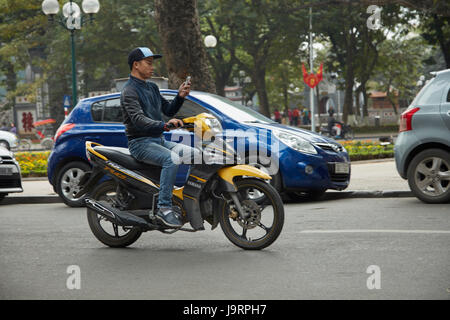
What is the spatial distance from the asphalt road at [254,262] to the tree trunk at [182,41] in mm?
7306

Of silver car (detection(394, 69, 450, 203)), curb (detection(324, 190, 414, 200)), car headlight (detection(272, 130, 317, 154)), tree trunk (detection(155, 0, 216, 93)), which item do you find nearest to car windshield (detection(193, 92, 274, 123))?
car headlight (detection(272, 130, 317, 154))

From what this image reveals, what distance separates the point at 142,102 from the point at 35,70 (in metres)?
54.8

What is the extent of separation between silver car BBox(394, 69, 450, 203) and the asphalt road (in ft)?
1.93

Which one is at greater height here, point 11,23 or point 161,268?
point 11,23

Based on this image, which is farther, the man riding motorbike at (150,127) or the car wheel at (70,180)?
the car wheel at (70,180)

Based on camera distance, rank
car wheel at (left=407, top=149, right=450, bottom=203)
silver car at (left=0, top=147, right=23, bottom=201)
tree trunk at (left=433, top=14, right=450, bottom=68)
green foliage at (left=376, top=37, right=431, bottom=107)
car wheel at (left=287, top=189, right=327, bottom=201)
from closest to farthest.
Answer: car wheel at (left=407, top=149, right=450, bottom=203)
car wheel at (left=287, top=189, right=327, bottom=201)
silver car at (left=0, top=147, right=23, bottom=201)
tree trunk at (left=433, top=14, right=450, bottom=68)
green foliage at (left=376, top=37, right=431, bottom=107)

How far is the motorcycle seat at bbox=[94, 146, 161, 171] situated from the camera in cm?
709

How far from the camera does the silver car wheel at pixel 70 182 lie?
1155cm

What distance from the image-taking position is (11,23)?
151ft

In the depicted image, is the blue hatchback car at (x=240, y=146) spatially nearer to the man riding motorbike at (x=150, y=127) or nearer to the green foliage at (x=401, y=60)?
the man riding motorbike at (x=150, y=127)

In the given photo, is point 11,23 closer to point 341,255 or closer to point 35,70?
point 35,70

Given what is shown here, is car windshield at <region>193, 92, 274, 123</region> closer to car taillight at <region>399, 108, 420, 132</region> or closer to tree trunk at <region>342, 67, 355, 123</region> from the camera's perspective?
car taillight at <region>399, 108, 420, 132</region>

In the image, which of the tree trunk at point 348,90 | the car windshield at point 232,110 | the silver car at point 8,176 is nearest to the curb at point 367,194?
the car windshield at point 232,110

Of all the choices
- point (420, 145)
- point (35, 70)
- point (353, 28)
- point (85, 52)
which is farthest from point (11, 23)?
point (420, 145)
